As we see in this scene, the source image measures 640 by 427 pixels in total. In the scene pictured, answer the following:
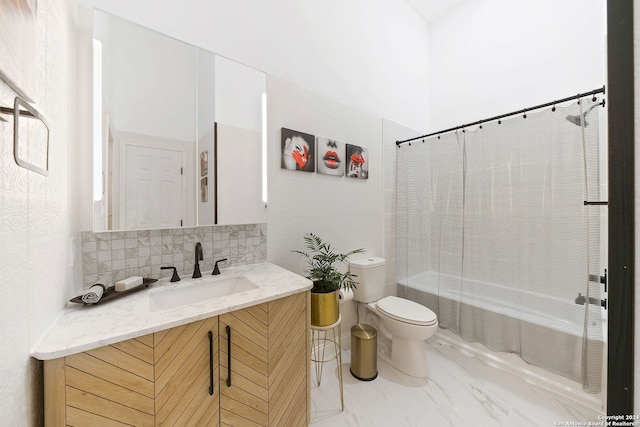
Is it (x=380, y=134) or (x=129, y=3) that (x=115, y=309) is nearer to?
(x=129, y=3)

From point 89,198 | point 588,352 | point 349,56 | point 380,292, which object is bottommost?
point 588,352

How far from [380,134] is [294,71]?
0.98 metres

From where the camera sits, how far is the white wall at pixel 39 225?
56cm

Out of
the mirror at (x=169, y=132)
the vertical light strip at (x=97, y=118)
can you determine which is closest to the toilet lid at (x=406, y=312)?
the mirror at (x=169, y=132)

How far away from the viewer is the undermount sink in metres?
1.16

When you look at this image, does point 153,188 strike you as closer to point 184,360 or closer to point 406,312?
point 184,360

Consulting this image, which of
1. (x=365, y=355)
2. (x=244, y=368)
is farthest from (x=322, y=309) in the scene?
(x=365, y=355)

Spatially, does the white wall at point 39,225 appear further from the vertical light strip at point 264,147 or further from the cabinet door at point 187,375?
the vertical light strip at point 264,147

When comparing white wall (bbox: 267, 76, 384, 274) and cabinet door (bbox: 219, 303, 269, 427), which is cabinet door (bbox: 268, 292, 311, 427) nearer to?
cabinet door (bbox: 219, 303, 269, 427)

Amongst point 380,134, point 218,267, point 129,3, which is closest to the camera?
point 129,3

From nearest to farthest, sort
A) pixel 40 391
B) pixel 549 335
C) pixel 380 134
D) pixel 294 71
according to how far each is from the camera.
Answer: pixel 40 391 < pixel 549 335 < pixel 294 71 < pixel 380 134

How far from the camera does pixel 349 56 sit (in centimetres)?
214

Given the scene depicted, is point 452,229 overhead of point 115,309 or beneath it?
overhead

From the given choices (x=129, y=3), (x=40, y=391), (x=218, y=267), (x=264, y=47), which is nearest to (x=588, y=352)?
(x=218, y=267)
